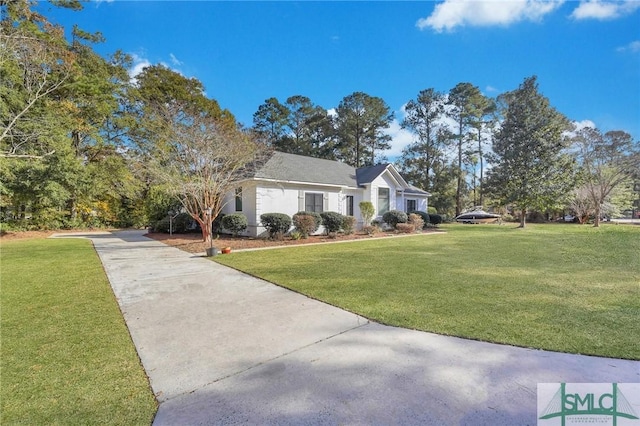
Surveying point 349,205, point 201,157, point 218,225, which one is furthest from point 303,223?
point 201,157

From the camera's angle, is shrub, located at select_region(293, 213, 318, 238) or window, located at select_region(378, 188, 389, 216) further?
window, located at select_region(378, 188, 389, 216)

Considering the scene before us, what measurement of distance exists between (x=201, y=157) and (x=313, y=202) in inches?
264

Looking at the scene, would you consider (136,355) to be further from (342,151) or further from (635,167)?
(342,151)

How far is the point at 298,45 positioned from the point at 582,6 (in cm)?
848

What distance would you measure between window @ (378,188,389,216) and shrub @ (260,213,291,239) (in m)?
7.76

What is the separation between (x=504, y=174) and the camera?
957 inches

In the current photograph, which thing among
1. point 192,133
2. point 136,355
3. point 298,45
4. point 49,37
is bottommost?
point 136,355

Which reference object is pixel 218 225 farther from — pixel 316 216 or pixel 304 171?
pixel 304 171

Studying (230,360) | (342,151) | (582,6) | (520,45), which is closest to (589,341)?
(230,360)

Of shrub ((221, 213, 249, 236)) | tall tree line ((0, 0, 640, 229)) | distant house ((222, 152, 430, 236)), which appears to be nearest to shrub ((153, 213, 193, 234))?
tall tree line ((0, 0, 640, 229))

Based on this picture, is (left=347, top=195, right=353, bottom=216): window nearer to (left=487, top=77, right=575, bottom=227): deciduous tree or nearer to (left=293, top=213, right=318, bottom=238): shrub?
(left=293, top=213, right=318, bottom=238): shrub

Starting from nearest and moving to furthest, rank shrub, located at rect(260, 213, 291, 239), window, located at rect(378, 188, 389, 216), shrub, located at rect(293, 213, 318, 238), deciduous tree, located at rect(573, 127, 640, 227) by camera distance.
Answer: shrub, located at rect(260, 213, 291, 239) → shrub, located at rect(293, 213, 318, 238) → window, located at rect(378, 188, 389, 216) → deciduous tree, located at rect(573, 127, 640, 227)

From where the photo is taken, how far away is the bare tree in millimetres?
11609

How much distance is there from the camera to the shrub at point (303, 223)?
14.3m
